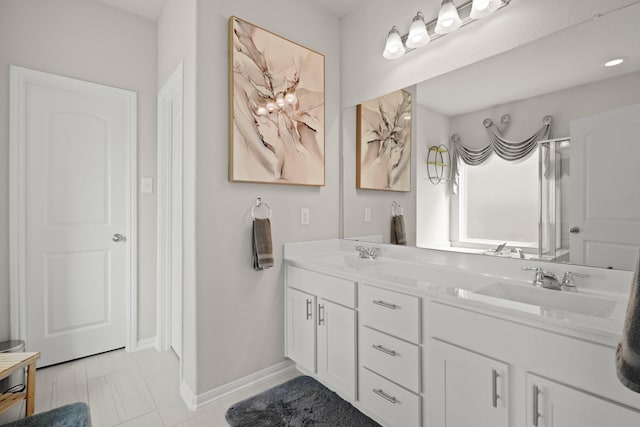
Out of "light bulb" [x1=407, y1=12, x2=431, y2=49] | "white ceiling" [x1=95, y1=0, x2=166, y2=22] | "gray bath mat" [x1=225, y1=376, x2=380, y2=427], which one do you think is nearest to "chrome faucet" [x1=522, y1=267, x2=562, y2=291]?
"gray bath mat" [x1=225, y1=376, x2=380, y2=427]

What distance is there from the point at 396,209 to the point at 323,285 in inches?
29.2

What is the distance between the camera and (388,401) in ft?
5.06

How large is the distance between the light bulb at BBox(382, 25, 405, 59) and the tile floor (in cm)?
222

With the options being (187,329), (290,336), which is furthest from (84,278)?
(290,336)

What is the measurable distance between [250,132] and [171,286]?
4.66 feet

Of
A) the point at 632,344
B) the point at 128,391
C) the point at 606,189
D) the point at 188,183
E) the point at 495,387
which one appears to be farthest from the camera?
the point at 128,391

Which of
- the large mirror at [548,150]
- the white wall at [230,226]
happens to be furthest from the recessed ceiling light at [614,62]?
the white wall at [230,226]

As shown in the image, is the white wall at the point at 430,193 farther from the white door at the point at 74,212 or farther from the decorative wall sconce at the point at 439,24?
the white door at the point at 74,212

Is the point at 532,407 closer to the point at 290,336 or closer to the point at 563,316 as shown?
the point at 563,316

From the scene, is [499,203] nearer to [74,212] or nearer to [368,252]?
[368,252]

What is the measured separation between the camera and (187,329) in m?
1.92

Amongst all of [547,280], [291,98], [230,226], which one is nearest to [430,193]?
[547,280]

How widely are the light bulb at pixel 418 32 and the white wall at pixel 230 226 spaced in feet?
2.57

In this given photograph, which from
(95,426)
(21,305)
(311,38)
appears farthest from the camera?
(311,38)
